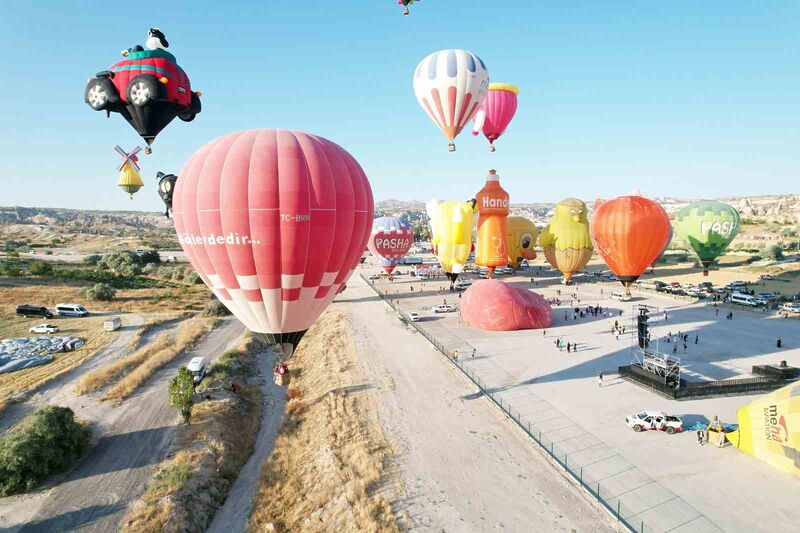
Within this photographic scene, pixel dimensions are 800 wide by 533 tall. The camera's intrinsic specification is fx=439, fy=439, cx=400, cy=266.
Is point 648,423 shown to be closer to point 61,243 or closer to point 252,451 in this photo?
point 252,451

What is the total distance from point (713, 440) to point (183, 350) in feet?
88.0

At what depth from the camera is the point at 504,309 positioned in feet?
89.4

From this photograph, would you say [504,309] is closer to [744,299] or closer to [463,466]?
[463,466]

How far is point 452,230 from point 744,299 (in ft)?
74.4

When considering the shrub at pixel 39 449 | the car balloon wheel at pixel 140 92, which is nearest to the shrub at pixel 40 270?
the car balloon wheel at pixel 140 92

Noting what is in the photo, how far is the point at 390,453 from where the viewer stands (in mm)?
14031

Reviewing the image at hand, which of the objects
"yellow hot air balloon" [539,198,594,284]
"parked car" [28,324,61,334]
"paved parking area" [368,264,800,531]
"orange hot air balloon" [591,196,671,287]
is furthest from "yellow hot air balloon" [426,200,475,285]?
"parked car" [28,324,61,334]

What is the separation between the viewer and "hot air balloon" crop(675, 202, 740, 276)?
129ft

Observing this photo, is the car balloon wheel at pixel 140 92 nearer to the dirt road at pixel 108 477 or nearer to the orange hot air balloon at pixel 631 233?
the dirt road at pixel 108 477

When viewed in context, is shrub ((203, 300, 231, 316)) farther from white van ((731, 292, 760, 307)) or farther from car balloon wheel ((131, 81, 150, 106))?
white van ((731, 292, 760, 307))

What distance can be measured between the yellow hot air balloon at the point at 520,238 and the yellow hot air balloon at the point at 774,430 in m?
38.1

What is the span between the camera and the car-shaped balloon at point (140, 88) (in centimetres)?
1925

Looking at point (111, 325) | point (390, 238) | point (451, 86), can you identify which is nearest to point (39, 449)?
point (111, 325)

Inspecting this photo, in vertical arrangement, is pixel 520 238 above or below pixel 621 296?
above
